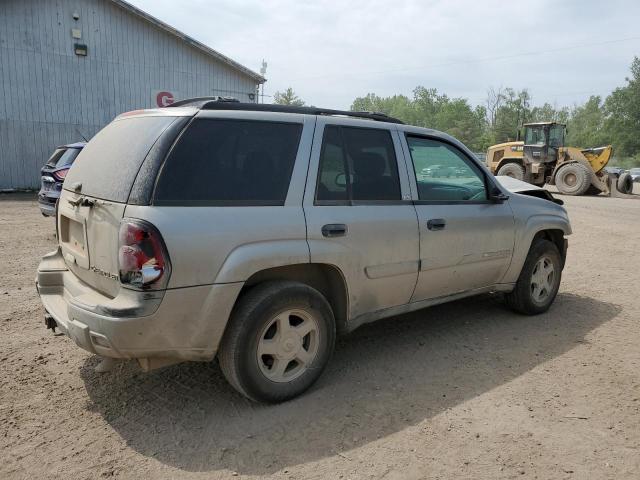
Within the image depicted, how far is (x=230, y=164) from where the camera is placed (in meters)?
3.02

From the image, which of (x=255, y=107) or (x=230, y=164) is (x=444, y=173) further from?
(x=230, y=164)

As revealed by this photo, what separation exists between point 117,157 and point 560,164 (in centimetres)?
2062

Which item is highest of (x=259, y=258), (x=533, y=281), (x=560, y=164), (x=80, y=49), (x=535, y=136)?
(x=80, y=49)

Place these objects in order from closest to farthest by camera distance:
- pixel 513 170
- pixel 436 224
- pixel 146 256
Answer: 1. pixel 146 256
2. pixel 436 224
3. pixel 513 170

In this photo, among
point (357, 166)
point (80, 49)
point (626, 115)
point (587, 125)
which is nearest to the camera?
point (357, 166)

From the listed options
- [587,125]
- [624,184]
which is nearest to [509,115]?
[587,125]

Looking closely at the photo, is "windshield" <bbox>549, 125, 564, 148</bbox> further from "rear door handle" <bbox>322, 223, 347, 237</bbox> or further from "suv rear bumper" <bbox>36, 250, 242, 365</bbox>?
"suv rear bumper" <bbox>36, 250, 242, 365</bbox>

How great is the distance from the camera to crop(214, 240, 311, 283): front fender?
2.85m

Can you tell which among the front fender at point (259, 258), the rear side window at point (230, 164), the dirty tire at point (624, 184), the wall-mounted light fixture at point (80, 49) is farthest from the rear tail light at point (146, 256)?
the dirty tire at point (624, 184)

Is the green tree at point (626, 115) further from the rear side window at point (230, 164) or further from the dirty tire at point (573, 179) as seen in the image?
the rear side window at point (230, 164)

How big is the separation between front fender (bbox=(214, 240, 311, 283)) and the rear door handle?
181 mm

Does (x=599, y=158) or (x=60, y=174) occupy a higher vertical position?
(x=599, y=158)

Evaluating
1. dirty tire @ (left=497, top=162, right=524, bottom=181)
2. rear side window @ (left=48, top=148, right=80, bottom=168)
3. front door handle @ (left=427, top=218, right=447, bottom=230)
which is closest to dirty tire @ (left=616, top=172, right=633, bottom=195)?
dirty tire @ (left=497, top=162, right=524, bottom=181)

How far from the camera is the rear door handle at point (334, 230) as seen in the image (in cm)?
327
